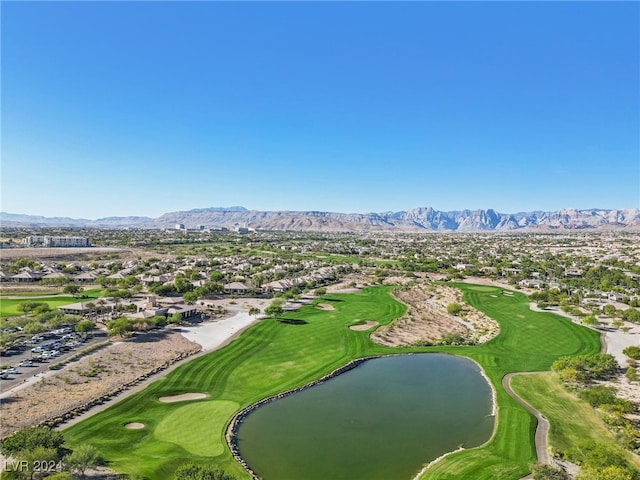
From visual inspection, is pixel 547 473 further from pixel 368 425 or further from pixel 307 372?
pixel 307 372

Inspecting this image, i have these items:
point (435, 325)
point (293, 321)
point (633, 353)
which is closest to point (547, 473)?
point (633, 353)

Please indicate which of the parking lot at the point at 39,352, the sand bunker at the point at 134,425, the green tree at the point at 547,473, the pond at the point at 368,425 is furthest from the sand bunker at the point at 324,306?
the green tree at the point at 547,473

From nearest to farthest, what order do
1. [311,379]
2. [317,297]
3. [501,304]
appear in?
[311,379] < [501,304] < [317,297]

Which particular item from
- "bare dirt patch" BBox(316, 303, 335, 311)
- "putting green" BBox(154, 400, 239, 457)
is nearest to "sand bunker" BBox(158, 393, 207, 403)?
"putting green" BBox(154, 400, 239, 457)

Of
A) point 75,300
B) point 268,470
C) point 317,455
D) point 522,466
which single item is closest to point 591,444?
point 522,466

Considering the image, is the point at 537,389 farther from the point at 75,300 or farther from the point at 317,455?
the point at 75,300

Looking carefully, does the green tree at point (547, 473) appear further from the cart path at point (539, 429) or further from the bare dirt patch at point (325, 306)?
the bare dirt patch at point (325, 306)
